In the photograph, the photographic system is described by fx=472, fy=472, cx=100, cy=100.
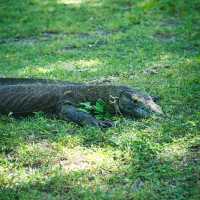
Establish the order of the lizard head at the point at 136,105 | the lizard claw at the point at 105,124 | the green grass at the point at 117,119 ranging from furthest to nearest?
the lizard head at the point at 136,105 < the lizard claw at the point at 105,124 < the green grass at the point at 117,119

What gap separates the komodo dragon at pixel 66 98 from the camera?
647cm

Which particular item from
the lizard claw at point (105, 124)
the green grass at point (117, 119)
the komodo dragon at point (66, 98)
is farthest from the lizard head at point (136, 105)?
the lizard claw at point (105, 124)

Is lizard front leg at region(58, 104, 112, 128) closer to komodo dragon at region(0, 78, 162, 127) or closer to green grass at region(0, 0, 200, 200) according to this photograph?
komodo dragon at region(0, 78, 162, 127)

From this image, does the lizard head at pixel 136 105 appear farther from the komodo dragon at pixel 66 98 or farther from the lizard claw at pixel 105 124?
the lizard claw at pixel 105 124

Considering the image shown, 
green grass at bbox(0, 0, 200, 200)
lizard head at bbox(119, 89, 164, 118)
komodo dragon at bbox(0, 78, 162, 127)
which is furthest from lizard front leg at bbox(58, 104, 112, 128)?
lizard head at bbox(119, 89, 164, 118)

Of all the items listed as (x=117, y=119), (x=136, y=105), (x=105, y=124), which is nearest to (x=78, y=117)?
(x=105, y=124)

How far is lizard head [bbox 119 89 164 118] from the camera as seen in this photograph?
6.40 m

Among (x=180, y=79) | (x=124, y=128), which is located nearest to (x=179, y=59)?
(x=180, y=79)

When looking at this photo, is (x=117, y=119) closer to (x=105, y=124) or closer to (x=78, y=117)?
(x=105, y=124)

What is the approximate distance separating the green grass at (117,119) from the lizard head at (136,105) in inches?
6.9

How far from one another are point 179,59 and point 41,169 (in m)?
5.07

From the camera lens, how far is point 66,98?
22.2 ft

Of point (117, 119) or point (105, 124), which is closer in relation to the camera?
point (105, 124)

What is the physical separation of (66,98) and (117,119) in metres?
→ 0.86
